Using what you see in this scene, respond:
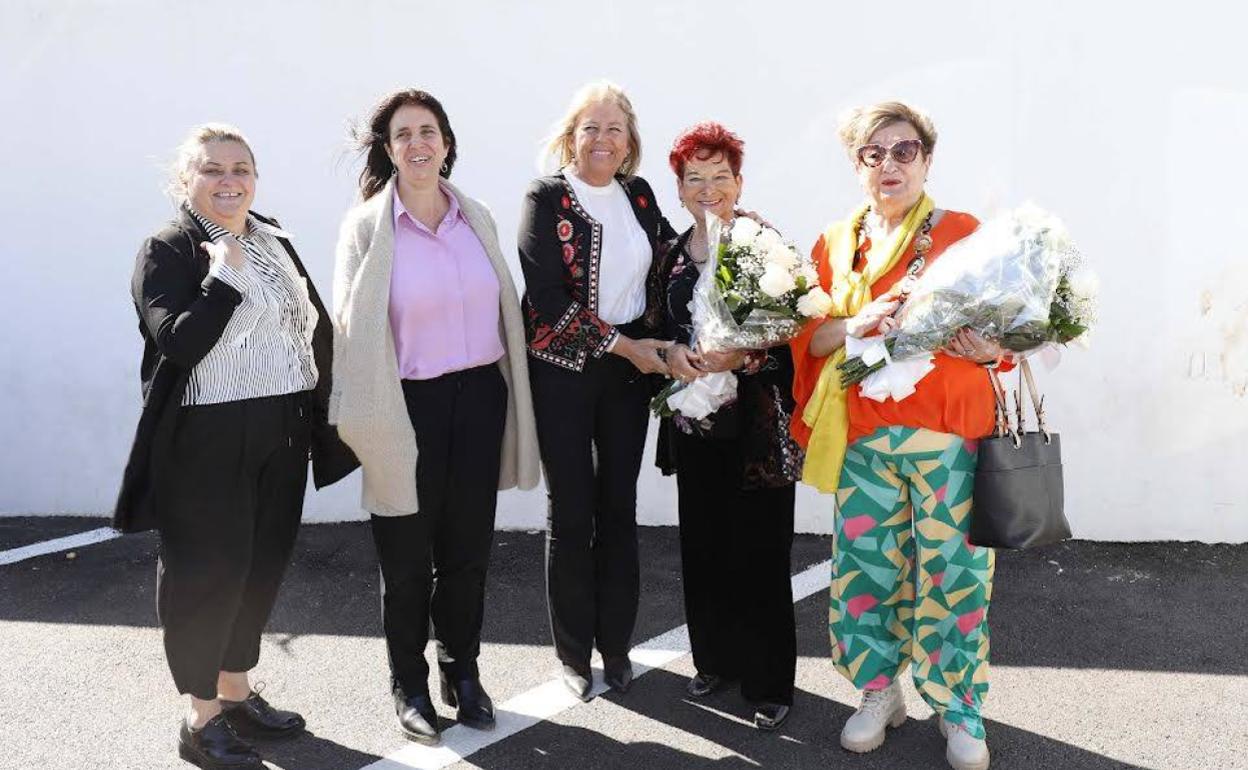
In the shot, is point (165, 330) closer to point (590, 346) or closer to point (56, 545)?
point (590, 346)

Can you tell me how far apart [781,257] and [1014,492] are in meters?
0.98

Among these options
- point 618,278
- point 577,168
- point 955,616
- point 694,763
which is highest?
point 577,168

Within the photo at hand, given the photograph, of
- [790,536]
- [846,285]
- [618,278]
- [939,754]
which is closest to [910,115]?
[846,285]

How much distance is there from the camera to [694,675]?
4379 millimetres

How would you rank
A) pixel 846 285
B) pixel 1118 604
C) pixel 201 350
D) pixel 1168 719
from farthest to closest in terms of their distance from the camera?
pixel 1118 604 < pixel 1168 719 < pixel 846 285 < pixel 201 350

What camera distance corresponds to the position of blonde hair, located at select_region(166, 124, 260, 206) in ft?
11.8

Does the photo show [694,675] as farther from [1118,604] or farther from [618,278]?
[1118,604]

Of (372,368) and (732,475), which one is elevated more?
(372,368)

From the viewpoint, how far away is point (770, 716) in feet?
12.9

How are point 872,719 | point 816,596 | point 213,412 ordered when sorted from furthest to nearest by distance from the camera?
point 816,596
point 872,719
point 213,412

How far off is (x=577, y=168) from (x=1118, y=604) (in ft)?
10.1

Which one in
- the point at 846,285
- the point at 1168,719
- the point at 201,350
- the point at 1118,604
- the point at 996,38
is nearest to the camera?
the point at 201,350

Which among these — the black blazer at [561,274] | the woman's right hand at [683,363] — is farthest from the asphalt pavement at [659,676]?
the black blazer at [561,274]

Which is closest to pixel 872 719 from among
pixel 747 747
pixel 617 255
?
pixel 747 747
